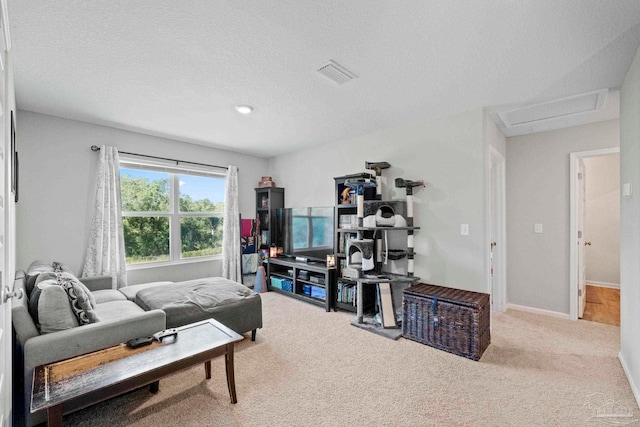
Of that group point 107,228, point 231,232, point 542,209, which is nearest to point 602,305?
point 542,209

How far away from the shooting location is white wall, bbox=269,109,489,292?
2967 mm

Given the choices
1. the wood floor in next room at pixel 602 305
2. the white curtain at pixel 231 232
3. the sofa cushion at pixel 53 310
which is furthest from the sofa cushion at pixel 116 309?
the wood floor in next room at pixel 602 305

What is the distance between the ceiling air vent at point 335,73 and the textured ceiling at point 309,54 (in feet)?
0.19

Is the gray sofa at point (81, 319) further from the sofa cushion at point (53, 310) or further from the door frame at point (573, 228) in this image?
the door frame at point (573, 228)

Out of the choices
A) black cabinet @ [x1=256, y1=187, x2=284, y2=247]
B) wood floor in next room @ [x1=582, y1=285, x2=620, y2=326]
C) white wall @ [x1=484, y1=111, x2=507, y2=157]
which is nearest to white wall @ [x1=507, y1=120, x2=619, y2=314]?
white wall @ [x1=484, y1=111, x2=507, y2=157]

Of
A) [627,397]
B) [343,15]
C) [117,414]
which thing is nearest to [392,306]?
[627,397]

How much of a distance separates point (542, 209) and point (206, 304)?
13.4 feet

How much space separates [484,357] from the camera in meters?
2.53

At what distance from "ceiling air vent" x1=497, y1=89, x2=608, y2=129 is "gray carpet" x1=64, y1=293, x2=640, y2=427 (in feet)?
7.54

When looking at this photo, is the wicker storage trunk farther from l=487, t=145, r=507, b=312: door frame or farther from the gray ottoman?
the gray ottoman

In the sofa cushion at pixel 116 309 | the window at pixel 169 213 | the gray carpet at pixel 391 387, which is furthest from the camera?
the window at pixel 169 213

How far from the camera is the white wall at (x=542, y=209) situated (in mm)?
3471

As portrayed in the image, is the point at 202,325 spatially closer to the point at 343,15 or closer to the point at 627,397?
the point at 343,15

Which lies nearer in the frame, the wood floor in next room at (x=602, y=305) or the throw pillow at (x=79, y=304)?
the throw pillow at (x=79, y=304)
